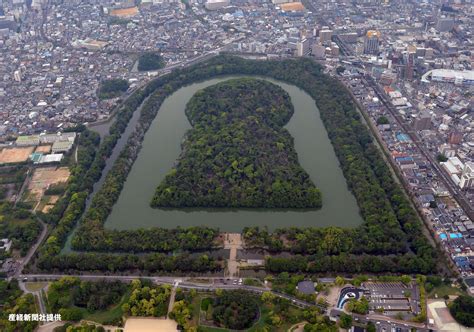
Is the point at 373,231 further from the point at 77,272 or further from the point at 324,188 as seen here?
the point at 77,272

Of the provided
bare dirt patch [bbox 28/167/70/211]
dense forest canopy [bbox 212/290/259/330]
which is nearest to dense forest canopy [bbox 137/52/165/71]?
bare dirt patch [bbox 28/167/70/211]

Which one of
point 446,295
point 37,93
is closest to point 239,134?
point 446,295

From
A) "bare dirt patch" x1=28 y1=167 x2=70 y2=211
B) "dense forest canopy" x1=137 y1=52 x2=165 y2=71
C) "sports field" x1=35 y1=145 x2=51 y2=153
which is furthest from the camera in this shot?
"dense forest canopy" x1=137 y1=52 x2=165 y2=71

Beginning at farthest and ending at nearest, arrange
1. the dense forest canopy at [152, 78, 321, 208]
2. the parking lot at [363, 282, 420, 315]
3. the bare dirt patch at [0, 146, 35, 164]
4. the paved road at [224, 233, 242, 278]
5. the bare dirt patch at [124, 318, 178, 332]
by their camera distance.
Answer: the bare dirt patch at [0, 146, 35, 164] → the dense forest canopy at [152, 78, 321, 208] → the paved road at [224, 233, 242, 278] → the parking lot at [363, 282, 420, 315] → the bare dirt patch at [124, 318, 178, 332]

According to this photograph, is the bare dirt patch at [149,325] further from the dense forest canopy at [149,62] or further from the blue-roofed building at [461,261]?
the dense forest canopy at [149,62]

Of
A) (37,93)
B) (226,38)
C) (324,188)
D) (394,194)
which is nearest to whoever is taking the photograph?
(394,194)

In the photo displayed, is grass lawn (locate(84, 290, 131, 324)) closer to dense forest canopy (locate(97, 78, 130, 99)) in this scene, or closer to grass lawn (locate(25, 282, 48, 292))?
grass lawn (locate(25, 282, 48, 292))

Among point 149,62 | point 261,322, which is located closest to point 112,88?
point 149,62

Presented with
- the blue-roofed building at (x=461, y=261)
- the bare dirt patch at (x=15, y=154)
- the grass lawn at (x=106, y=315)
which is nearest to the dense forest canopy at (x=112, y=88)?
the bare dirt patch at (x=15, y=154)
